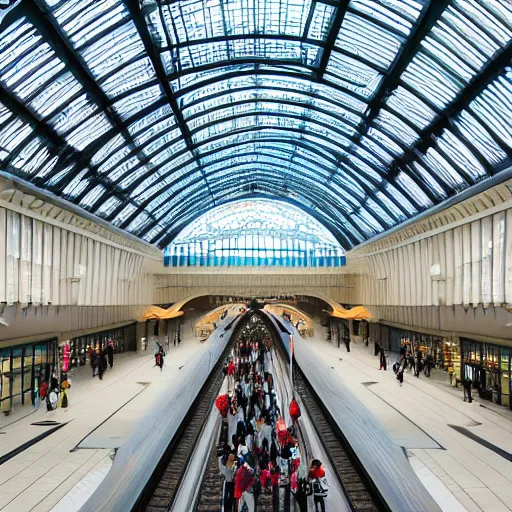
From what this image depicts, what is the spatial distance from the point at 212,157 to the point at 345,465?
973 inches

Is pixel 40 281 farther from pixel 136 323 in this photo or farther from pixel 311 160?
pixel 136 323

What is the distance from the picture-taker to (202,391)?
18.5 metres

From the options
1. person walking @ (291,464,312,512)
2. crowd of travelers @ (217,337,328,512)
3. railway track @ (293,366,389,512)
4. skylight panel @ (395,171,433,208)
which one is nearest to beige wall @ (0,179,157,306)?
crowd of travelers @ (217,337,328,512)

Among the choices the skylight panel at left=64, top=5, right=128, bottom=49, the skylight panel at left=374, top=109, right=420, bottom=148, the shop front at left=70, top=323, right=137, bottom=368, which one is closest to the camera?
the skylight panel at left=64, top=5, right=128, bottom=49

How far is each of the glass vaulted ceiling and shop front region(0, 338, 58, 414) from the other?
6354mm

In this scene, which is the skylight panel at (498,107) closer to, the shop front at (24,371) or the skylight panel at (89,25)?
the skylight panel at (89,25)

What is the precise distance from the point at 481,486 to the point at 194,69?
16098 mm

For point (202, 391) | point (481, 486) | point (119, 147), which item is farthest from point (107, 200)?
point (481, 486)

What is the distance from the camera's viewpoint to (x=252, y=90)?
24.1 metres

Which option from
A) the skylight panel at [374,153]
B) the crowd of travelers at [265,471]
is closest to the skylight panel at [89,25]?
the crowd of travelers at [265,471]

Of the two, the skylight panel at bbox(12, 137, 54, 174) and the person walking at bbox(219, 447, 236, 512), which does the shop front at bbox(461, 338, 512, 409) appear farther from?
the skylight panel at bbox(12, 137, 54, 174)

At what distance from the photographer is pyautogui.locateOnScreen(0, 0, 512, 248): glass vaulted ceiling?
1409 centimetres

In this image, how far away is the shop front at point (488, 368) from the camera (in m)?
19.4

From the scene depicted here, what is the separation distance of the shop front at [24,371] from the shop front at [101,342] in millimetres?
6713
